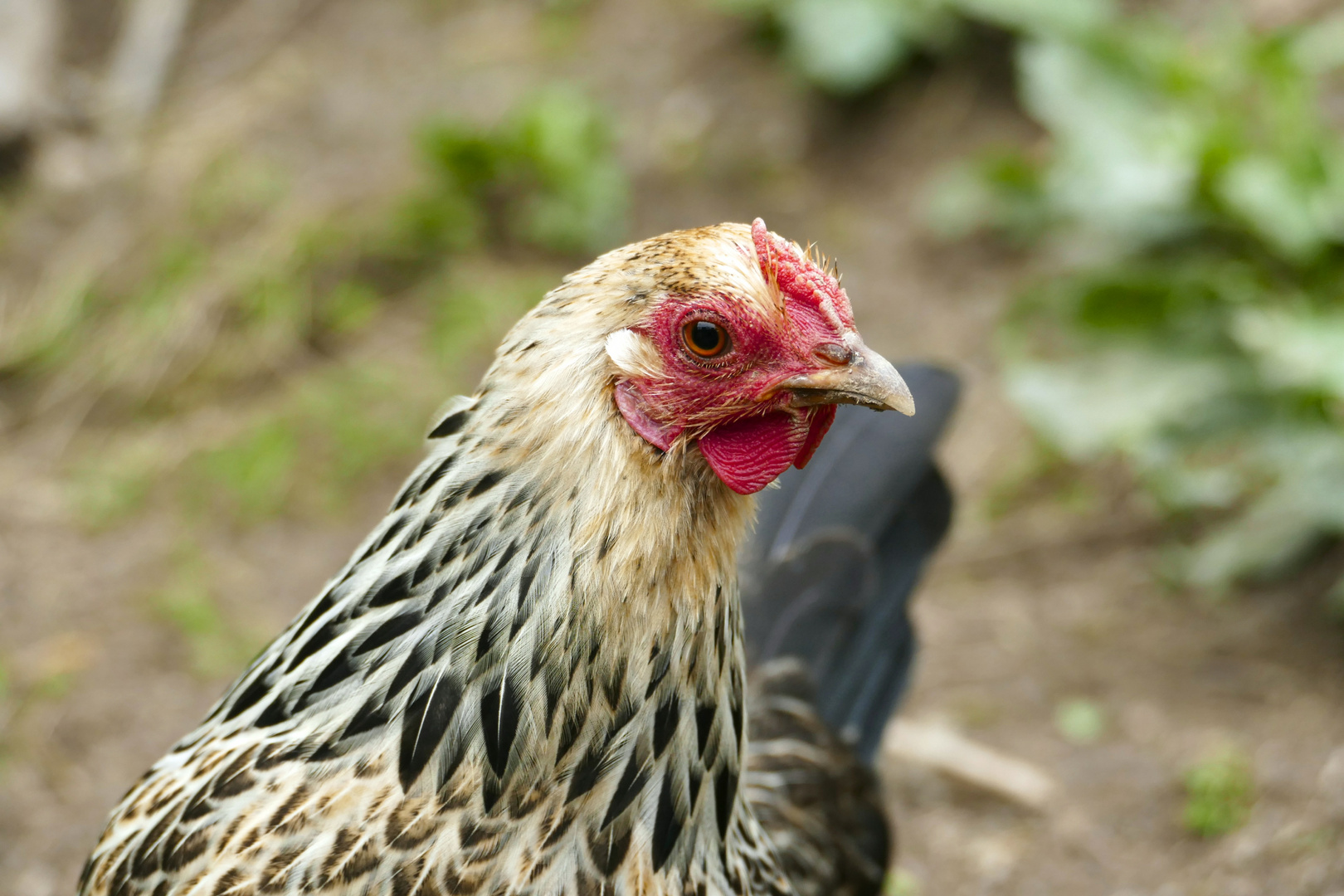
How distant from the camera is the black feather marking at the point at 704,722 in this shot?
6.29ft

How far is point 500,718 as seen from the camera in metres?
1.81

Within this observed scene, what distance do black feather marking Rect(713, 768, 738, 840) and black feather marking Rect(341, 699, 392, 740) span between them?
573 mm

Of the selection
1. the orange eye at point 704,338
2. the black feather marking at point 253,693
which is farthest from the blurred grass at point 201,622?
the orange eye at point 704,338

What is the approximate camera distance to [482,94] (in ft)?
21.8

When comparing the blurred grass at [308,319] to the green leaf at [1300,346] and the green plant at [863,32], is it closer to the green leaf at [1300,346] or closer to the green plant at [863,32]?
the green plant at [863,32]

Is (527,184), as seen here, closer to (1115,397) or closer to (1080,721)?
(1115,397)

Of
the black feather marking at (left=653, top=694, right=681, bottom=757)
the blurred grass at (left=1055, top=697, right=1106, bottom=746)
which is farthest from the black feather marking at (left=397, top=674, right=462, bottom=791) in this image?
the blurred grass at (left=1055, top=697, right=1106, bottom=746)

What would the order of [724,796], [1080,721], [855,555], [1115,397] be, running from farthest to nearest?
[1115,397]
[1080,721]
[855,555]
[724,796]

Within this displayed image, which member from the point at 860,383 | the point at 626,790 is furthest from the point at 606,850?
the point at 860,383

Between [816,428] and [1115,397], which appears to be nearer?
[816,428]

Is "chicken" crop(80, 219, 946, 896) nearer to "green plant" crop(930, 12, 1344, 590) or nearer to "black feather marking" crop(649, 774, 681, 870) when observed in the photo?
"black feather marking" crop(649, 774, 681, 870)

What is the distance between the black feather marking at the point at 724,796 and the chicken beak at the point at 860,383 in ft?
2.27

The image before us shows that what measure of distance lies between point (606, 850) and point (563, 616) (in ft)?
1.33

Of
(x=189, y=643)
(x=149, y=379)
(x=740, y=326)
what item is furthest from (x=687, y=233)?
(x=149, y=379)
